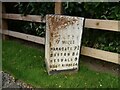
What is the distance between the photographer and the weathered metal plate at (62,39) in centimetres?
461

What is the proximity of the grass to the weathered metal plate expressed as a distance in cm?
24

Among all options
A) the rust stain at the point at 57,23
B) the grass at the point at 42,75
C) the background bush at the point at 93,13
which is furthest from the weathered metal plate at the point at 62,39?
the background bush at the point at 93,13

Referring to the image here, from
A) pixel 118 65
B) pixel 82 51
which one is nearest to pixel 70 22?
pixel 82 51

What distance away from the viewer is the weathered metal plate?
461cm

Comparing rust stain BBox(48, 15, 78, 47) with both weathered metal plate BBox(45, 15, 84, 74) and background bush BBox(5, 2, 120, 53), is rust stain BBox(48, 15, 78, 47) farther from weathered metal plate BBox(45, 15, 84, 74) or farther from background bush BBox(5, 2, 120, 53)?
background bush BBox(5, 2, 120, 53)

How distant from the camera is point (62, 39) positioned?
4641mm

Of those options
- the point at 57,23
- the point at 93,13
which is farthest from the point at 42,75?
the point at 93,13

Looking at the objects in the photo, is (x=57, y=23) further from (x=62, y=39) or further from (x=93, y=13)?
(x=93, y=13)

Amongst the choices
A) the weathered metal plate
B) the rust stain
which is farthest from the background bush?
the rust stain

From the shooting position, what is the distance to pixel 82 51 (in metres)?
4.89

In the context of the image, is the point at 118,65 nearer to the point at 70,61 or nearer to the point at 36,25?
the point at 70,61

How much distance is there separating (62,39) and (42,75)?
2.20ft

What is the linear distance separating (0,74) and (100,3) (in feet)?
6.82

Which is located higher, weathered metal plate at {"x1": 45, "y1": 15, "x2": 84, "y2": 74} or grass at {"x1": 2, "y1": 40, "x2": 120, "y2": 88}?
weathered metal plate at {"x1": 45, "y1": 15, "x2": 84, "y2": 74}
